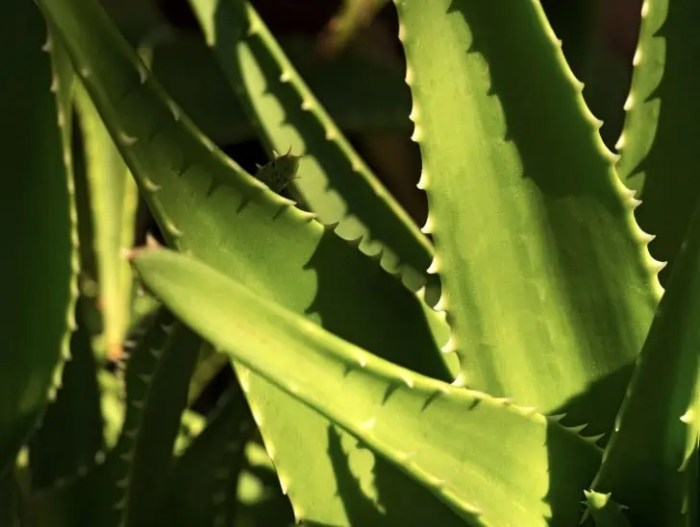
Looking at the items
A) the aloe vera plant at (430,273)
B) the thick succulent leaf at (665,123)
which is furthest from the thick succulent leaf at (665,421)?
the thick succulent leaf at (665,123)

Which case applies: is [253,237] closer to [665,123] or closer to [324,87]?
[665,123]

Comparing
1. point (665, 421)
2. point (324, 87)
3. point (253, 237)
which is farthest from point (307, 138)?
point (324, 87)

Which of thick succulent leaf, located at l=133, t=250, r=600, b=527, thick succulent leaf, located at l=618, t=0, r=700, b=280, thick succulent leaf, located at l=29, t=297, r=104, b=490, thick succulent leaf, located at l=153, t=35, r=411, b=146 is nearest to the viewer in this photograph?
thick succulent leaf, located at l=133, t=250, r=600, b=527

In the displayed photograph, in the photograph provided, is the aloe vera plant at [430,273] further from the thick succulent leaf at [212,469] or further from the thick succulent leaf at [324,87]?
the thick succulent leaf at [324,87]

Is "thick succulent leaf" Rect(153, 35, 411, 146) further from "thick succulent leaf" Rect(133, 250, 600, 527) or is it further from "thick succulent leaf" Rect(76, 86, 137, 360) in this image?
"thick succulent leaf" Rect(133, 250, 600, 527)

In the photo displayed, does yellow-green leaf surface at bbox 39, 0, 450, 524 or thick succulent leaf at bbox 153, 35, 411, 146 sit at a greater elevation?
yellow-green leaf surface at bbox 39, 0, 450, 524

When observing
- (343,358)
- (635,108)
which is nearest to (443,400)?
(343,358)

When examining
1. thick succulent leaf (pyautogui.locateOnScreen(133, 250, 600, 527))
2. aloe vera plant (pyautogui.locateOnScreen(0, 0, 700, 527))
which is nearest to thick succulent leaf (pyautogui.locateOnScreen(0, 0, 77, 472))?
aloe vera plant (pyautogui.locateOnScreen(0, 0, 700, 527))

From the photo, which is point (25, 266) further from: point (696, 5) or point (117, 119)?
point (696, 5)
